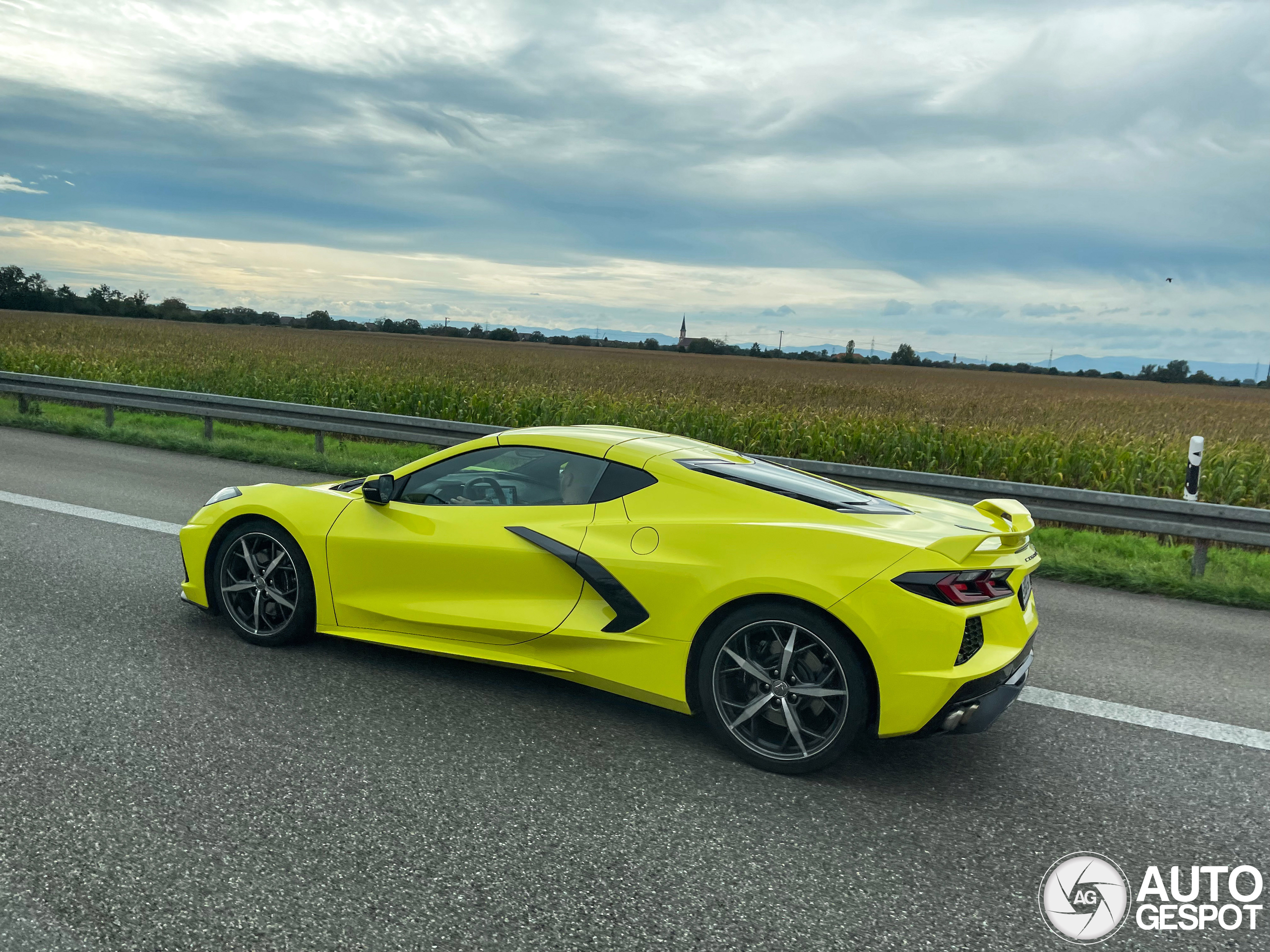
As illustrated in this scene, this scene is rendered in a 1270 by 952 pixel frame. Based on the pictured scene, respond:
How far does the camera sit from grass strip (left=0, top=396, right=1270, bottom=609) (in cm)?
782

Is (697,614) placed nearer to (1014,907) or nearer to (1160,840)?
(1014,907)

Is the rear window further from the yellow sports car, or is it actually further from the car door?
the car door

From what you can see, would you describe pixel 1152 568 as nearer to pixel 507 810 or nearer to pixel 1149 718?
pixel 1149 718

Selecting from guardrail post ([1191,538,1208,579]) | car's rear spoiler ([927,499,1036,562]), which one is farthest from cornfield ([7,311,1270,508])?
car's rear spoiler ([927,499,1036,562])

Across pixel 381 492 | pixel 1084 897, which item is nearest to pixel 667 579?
pixel 381 492

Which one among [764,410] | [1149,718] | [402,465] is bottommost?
[1149,718]

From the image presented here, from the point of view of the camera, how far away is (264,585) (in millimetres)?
5090

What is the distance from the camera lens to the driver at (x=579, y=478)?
14.5ft

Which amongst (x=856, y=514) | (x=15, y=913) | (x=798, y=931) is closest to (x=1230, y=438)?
(x=856, y=514)

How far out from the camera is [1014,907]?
3047 millimetres

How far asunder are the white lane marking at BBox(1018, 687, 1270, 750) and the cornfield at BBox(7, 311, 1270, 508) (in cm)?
777

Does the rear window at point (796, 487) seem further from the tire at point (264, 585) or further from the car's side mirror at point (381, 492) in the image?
the tire at point (264, 585)

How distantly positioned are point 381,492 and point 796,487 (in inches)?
78.7

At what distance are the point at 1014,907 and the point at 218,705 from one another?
3.27m
